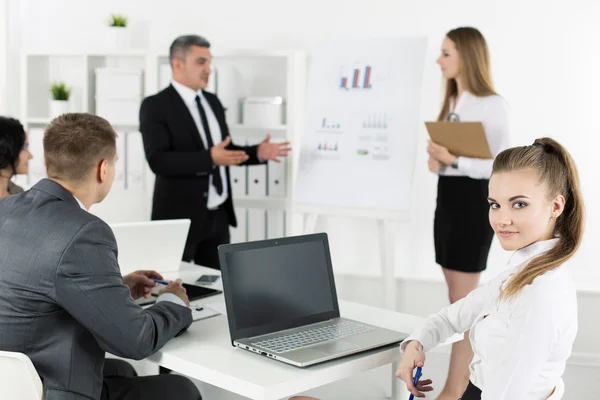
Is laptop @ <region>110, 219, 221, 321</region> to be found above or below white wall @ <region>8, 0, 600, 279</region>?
below

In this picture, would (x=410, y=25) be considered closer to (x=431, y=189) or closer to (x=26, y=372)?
(x=431, y=189)

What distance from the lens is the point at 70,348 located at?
1814 mm

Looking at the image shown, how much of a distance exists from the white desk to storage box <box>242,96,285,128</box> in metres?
2.41

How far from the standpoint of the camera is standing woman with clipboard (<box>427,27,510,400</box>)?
338 cm

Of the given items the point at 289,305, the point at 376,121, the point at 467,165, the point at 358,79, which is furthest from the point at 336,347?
the point at 358,79

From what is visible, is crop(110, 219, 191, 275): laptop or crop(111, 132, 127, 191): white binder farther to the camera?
crop(111, 132, 127, 191): white binder

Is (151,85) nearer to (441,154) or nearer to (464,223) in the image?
(441,154)

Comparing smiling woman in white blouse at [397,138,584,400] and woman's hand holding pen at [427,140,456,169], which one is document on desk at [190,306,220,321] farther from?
woman's hand holding pen at [427,140,456,169]

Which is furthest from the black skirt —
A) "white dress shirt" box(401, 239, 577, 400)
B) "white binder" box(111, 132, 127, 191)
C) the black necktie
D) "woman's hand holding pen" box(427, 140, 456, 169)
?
"white binder" box(111, 132, 127, 191)

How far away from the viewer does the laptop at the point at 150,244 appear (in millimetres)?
2670

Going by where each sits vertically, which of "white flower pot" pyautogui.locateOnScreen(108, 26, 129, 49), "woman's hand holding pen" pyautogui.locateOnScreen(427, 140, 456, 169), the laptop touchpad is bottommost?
the laptop touchpad

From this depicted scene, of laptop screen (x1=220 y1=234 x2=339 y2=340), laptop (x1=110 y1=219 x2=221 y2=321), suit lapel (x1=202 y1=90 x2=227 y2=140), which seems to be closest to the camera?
laptop screen (x1=220 y1=234 x2=339 y2=340)

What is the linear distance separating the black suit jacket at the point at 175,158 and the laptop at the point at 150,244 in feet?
3.14

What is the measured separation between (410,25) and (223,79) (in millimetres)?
1137
